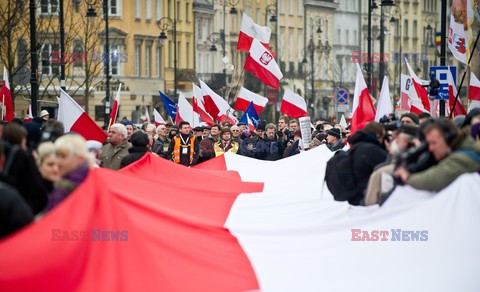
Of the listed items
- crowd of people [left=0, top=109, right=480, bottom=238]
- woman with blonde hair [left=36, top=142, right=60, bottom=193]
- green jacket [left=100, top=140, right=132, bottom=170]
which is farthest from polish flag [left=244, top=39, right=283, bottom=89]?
woman with blonde hair [left=36, top=142, right=60, bottom=193]

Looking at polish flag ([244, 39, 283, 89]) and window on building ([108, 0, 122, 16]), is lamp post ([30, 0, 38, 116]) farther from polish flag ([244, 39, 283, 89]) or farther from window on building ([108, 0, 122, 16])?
window on building ([108, 0, 122, 16])

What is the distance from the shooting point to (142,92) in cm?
8800

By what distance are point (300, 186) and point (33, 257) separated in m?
7.14

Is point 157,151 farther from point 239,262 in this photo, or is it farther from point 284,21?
point 284,21

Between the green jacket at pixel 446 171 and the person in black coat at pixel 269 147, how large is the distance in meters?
16.0

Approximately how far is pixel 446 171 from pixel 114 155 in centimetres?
879

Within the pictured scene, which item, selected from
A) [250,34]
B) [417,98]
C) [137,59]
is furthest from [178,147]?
[137,59]

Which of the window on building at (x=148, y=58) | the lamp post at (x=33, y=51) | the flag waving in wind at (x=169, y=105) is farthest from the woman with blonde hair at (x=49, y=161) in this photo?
the window on building at (x=148, y=58)

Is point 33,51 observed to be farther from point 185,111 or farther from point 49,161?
point 49,161

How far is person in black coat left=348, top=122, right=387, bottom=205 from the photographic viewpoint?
530 inches

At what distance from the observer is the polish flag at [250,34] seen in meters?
34.6

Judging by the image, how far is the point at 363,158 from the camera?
13.5 m

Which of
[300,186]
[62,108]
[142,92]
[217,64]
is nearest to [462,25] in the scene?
[62,108]

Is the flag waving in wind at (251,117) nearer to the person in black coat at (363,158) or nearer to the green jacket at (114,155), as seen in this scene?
the green jacket at (114,155)
